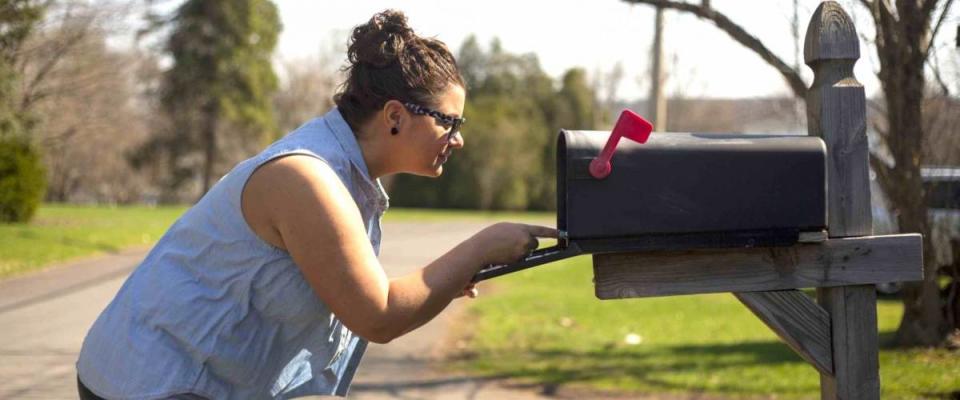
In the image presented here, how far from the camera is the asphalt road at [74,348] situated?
6905 millimetres

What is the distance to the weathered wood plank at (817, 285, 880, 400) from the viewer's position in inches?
101

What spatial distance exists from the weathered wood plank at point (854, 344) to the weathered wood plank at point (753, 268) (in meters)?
0.06

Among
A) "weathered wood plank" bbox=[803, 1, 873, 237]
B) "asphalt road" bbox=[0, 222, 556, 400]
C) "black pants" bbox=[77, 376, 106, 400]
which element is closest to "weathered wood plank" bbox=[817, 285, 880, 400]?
"weathered wood plank" bbox=[803, 1, 873, 237]

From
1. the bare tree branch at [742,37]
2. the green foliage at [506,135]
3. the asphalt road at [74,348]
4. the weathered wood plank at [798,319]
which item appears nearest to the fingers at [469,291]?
the weathered wood plank at [798,319]

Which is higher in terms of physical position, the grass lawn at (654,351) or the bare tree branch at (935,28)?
the bare tree branch at (935,28)

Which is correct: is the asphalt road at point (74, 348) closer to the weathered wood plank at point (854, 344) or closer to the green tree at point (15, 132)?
the green tree at point (15, 132)

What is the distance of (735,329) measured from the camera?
10.1m

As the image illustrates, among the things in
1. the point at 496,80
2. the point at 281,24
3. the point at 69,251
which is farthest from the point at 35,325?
the point at 496,80

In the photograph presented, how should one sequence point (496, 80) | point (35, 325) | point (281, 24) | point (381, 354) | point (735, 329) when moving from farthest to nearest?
point (496, 80)
point (281, 24)
point (735, 329)
point (35, 325)
point (381, 354)

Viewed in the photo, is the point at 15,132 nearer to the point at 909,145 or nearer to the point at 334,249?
the point at 909,145

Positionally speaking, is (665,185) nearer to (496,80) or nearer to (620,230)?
(620,230)

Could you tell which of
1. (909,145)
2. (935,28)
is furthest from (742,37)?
(909,145)

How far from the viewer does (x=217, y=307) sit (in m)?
2.08

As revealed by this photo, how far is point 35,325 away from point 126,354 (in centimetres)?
793
